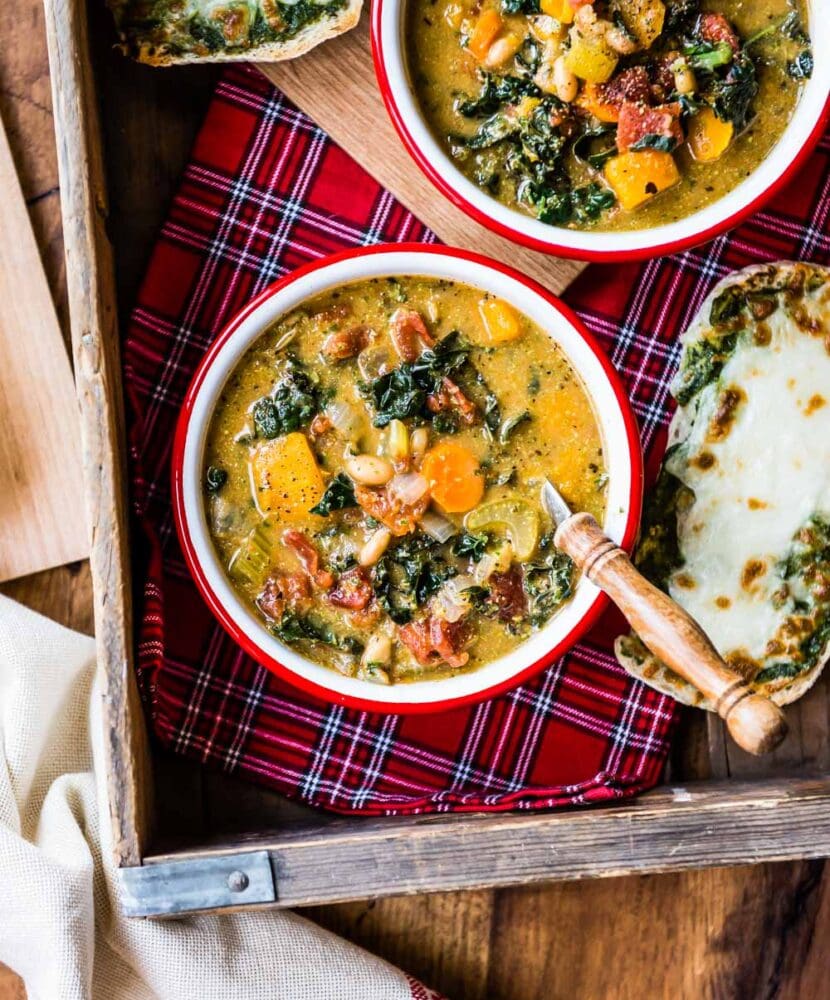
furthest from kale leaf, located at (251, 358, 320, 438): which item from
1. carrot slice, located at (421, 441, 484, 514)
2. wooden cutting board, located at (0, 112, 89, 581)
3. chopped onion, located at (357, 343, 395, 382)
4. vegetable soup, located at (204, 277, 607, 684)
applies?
wooden cutting board, located at (0, 112, 89, 581)

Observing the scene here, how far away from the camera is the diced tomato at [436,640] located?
338 centimetres

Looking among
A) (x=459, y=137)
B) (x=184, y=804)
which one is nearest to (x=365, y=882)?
(x=184, y=804)

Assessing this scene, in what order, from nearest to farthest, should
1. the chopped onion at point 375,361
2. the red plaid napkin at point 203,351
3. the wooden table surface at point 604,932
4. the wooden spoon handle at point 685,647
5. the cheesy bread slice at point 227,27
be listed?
the wooden spoon handle at point 685,647
the chopped onion at point 375,361
the cheesy bread slice at point 227,27
the red plaid napkin at point 203,351
the wooden table surface at point 604,932

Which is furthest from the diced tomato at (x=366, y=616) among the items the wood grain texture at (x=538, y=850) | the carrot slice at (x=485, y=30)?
the carrot slice at (x=485, y=30)

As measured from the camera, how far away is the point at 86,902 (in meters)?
3.52

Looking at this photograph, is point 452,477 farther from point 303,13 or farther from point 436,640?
point 303,13

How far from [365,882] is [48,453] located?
1.72 meters

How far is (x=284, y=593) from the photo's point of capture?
134 inches

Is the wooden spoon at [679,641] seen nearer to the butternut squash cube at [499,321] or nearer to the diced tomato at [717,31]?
the butternut squash cube at [499,321]

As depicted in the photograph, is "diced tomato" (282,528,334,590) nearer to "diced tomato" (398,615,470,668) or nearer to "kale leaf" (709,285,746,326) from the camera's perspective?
"diced tomato" (398,615,470,668)

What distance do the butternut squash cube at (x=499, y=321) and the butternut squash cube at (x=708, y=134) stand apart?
727 mm

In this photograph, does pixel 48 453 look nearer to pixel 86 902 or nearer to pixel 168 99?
pixel 168 99

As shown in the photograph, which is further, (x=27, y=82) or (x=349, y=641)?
(x=27, y=82)

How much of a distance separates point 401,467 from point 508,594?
0.50 m
